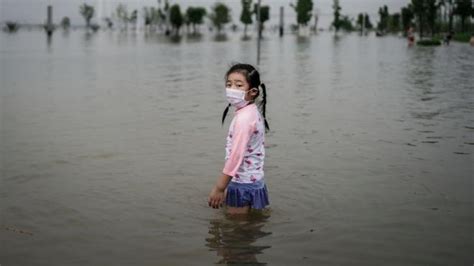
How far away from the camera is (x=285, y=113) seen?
1109 cm

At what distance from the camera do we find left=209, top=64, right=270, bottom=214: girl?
4074 mm

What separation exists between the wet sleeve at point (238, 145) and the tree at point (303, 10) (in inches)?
4397

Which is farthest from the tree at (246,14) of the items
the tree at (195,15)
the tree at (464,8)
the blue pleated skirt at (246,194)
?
the blue pleated skirt at (246,194)

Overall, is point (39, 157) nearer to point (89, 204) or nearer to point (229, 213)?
point (89, 204)

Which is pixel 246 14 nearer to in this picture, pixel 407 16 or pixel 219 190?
pixel 407 16

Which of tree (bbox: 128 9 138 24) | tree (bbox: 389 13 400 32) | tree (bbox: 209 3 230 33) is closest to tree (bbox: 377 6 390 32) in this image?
tree (bbox: 389 13 400 32)

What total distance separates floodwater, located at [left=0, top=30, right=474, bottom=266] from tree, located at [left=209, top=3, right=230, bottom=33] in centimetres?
10562

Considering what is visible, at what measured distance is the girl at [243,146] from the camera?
407cm

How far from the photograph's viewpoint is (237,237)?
14.7 feet

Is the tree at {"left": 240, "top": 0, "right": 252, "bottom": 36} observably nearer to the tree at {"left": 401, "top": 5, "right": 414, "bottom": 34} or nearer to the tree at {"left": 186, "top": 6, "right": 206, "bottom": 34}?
the tree at {"left": 186, "top": 6, "right": 206, "bottom": 34}

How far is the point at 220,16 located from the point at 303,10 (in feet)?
53.3

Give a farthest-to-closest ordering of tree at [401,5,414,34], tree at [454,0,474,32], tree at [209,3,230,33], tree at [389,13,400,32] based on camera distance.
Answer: tree at [209,3,230,33] < tree at [389,13,400,32] < tree at [401,5,414,34] < tree at [454,0,474,32]

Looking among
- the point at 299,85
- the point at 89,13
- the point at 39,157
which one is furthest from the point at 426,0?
the point at 89,13

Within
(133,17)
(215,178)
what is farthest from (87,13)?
(215,178)
